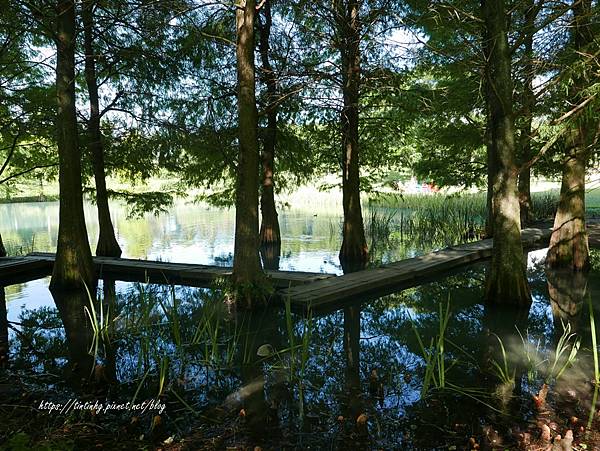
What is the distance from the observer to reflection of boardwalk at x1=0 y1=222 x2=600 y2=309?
7523 millimetres

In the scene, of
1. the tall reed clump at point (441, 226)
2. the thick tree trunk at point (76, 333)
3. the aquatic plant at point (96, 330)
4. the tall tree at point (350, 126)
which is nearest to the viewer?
the aquatic plant at point (96, 330)

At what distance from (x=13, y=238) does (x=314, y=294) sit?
16286mm

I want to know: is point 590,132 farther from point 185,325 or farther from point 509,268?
point 185,325

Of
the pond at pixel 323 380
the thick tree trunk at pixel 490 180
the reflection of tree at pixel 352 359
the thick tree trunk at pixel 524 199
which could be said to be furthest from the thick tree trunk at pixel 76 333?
the thick tree trunk at pixel 524 199

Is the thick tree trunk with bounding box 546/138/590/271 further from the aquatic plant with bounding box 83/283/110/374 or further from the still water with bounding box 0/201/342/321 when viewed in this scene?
the aquatic plant with bounding box 83/283/110/374

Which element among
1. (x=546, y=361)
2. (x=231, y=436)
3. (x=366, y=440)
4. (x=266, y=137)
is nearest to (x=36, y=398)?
(x=231, y=436)

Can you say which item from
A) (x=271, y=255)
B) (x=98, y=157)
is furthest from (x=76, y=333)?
(x=98, y=157)

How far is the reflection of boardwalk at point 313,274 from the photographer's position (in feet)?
24.7

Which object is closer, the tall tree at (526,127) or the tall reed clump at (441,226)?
the tall tree at (526,127)

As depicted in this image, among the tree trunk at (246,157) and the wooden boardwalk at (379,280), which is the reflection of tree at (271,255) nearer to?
the wooden boardwalk at (379,280)

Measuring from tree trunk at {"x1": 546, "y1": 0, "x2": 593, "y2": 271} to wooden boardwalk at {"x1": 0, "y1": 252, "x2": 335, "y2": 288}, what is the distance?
16.1 ft

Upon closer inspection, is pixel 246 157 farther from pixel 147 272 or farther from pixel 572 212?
pixel 572 212

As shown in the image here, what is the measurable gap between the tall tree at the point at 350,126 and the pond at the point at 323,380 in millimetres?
3850

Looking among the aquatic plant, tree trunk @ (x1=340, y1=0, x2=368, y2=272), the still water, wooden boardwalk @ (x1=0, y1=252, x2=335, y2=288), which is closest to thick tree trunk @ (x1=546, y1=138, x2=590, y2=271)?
tree trunk @ (x1=340, y1=0, x2=368, y2=272)
